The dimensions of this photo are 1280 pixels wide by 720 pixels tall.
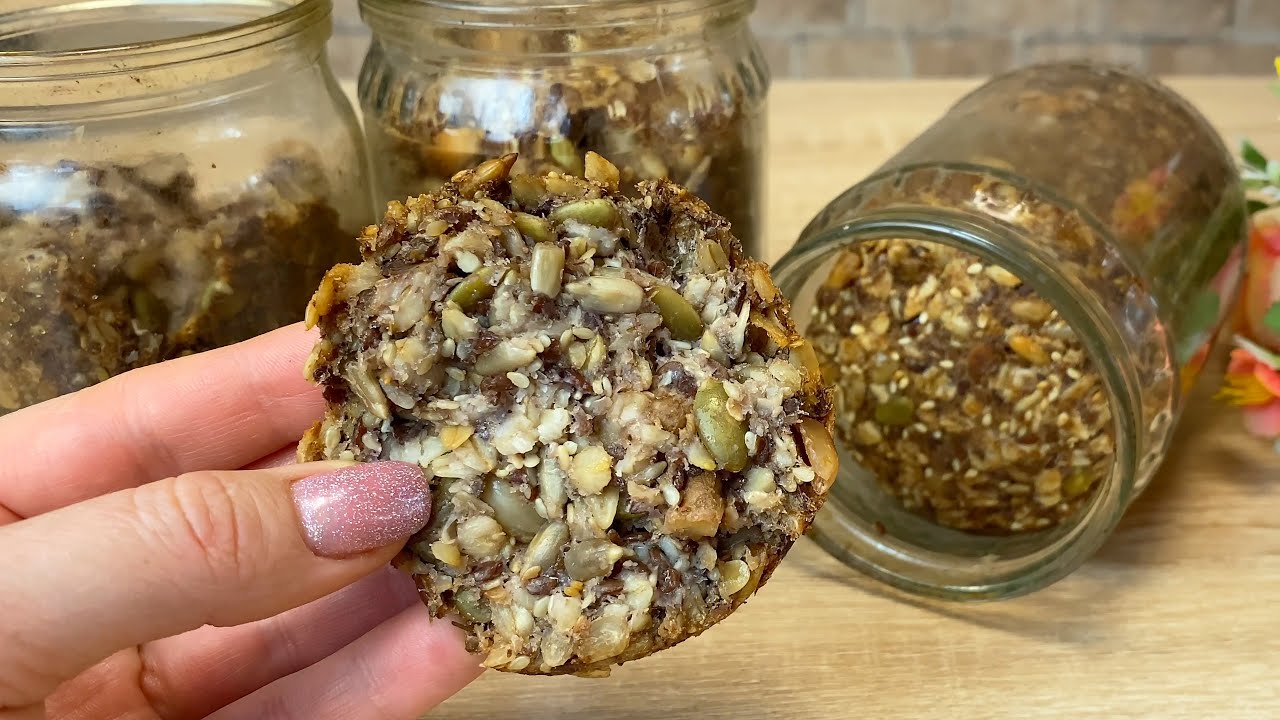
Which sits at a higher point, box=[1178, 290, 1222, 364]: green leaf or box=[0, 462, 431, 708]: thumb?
box=[0, 462, 431, 708]: thumb

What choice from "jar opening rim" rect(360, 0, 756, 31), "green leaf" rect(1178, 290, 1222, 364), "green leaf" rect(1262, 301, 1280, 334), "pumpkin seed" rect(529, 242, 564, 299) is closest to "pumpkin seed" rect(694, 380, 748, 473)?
"pumpkin seed" rect(529, 242, 564, 299)

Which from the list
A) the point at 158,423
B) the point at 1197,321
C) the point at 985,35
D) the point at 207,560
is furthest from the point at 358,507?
the point at 985,35

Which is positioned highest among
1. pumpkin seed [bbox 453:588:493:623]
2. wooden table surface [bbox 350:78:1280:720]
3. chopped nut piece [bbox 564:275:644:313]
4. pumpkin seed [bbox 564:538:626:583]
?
chopped nut piece [bbox 564:275:644:313]

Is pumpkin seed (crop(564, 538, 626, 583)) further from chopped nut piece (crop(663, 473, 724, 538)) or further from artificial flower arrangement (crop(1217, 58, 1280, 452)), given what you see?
artificial flower arrangement (crop(1217, 58, 1280, 452))

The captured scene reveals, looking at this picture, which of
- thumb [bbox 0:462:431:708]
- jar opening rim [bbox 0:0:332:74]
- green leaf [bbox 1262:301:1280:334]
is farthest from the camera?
green leaf [bbox 1262:301:1280:334]

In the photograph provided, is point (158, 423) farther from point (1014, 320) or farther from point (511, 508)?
point (1014, 320)

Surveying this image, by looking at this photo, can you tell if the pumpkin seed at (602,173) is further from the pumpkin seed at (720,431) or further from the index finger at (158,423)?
the index finger at (158,423)

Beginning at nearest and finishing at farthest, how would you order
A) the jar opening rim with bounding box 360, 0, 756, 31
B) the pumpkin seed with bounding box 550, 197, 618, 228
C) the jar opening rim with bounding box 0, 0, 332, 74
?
1. the pumpkin seed with bounding box 550, 197, 618, 228
2. the jar opening rim with bounding box 0, 0, 332, 74
3. the jar opening rim with bounding box 360, 0, 756, 31
